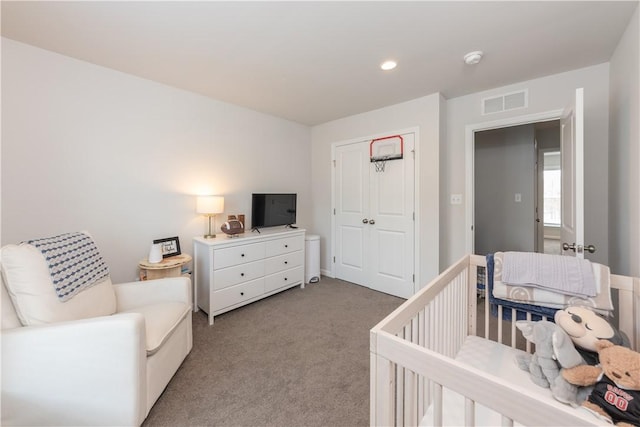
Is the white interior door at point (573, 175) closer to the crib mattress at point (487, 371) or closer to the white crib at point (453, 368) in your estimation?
the white crib at point (453, 368)

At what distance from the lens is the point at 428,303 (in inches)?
46.1

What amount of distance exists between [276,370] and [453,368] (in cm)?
144

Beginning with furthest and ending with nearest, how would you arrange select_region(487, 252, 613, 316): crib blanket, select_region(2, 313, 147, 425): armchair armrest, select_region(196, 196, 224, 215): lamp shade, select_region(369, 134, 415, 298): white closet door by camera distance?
select_region(369, 134, 415, 298): white closet door, select_region(196, 196, 224, 215): lamp shade, select_region(487, 252, 613, 316): crib blanket, select_region(2, 313, 147, 425): armchair armrest

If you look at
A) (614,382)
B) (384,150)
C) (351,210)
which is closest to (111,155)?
(351,210)

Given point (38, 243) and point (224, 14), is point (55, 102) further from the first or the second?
point (224, 14)

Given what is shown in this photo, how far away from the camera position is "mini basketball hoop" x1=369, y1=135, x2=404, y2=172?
3082mm

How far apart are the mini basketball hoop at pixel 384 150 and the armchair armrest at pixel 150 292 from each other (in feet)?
8.19

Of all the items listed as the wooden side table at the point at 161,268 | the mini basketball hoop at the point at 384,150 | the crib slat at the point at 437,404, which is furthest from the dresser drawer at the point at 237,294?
the crib slat at the point at 437,404

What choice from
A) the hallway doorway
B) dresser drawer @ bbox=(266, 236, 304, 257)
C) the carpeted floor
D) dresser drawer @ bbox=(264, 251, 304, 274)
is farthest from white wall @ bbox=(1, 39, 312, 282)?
the hallway doorway

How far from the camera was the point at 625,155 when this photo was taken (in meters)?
1.76

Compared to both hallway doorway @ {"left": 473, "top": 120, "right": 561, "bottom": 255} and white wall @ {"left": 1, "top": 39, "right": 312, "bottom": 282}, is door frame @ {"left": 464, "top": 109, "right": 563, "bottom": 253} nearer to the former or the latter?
hallway doorway @ {"left": 473, "top": 120, "right": 561, "bottom": 255}

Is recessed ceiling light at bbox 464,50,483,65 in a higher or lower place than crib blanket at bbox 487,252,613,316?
higher

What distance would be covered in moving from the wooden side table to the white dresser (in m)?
0.25

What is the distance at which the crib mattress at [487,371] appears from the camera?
3.14ft
